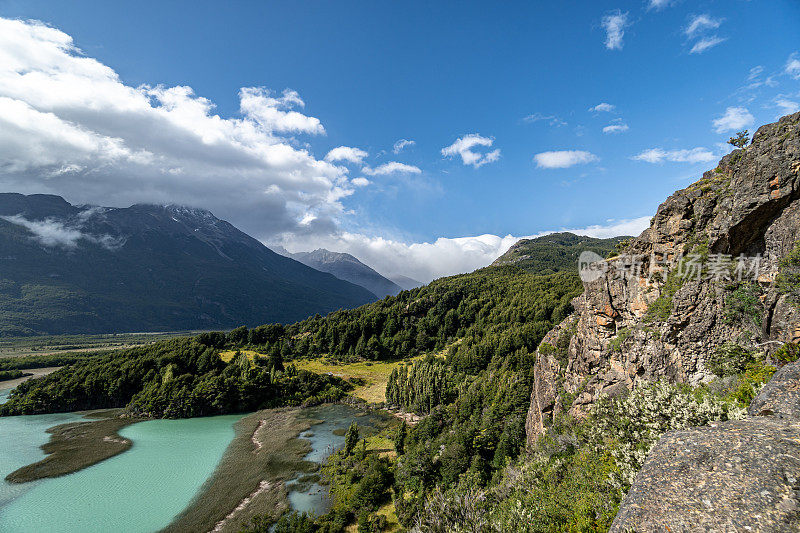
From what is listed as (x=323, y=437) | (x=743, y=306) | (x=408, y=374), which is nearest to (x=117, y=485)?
(x=323, y=437)

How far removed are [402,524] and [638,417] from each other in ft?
98.2

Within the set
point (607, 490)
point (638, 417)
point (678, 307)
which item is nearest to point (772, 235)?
point (678, 307)

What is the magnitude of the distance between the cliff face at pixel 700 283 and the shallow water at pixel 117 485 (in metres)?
55.7

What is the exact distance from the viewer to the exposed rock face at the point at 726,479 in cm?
820

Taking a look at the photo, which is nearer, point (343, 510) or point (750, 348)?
point (750, 348)

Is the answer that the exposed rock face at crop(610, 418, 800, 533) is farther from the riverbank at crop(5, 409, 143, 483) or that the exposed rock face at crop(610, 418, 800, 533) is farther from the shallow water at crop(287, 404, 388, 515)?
the riverbank at crop(5, 409, 143, 483)

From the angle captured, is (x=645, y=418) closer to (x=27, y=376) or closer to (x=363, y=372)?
(x=363, y=372)

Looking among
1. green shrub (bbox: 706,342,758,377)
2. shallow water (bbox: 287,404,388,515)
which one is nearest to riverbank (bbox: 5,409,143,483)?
shallow water (bbox: 287,404,388,515)

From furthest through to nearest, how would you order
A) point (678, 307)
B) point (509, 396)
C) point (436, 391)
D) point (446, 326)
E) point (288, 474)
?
1. point (446, 326)
2. point (436, 391)
3. point (509, 396)
4. point (288, 474)
5. point (678, 307)

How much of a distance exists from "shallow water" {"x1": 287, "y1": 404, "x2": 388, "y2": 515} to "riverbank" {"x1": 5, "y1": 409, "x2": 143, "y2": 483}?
122ft

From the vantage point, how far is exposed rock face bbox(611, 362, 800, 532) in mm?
8195

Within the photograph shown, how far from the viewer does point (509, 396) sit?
2424 inches

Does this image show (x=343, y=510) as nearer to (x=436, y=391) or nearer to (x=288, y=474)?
(x=288, y=474)

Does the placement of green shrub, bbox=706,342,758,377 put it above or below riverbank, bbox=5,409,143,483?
above
